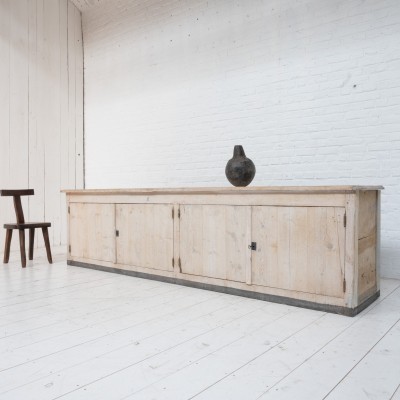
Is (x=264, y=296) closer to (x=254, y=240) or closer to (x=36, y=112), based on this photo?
(x=254, y=240)

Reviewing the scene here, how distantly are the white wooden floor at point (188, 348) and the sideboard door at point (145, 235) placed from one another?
44cm

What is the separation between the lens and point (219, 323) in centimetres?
226

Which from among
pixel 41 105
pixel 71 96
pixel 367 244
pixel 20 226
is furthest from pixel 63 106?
pixel 367 244

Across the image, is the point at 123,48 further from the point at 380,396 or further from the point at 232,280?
the point at 380,396

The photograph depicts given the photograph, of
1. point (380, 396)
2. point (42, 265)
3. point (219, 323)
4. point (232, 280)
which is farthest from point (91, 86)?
point (380, 396)

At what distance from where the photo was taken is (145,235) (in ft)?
11.2

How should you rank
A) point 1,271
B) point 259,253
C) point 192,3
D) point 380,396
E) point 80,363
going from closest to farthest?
point 380,396 → point 80,363 → point 259,253 → point 1,271 → point 192,3

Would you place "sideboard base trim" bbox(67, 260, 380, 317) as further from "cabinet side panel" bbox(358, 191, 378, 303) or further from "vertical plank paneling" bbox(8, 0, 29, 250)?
"vertical plank paneling" bbox(8, 0, 29, 250)

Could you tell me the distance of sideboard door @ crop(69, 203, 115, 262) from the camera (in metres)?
3.66

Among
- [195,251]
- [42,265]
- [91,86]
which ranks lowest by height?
[42,265]

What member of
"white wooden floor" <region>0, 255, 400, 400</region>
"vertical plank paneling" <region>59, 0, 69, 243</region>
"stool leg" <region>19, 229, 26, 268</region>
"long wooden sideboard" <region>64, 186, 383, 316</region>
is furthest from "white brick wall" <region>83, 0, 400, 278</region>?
"stool leg" <region>19, 229, 26, 268</region>

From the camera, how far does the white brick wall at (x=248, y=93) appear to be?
339 cm

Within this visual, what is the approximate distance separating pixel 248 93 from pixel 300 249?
6.79 feet

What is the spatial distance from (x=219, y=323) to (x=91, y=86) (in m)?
4.36
